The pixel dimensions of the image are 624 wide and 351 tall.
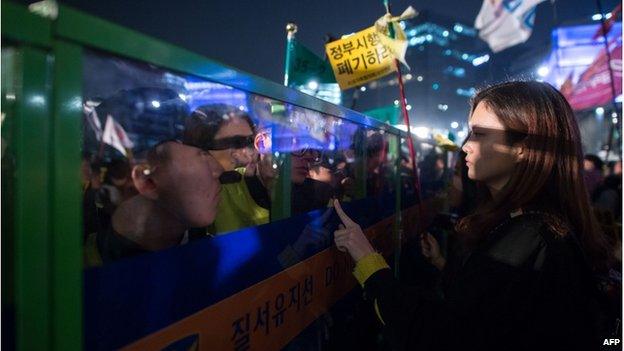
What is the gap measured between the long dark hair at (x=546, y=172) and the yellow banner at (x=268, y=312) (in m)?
1.11

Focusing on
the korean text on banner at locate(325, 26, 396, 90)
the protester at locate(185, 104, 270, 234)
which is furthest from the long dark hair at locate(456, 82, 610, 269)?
the korean text on banner at locate(325, 26, 396, 90)

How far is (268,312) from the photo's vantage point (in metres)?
2.16

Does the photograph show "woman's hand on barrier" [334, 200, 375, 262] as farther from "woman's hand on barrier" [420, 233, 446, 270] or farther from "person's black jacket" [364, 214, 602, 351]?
"woman's hand on barrier" [420, 233, 446, 270]

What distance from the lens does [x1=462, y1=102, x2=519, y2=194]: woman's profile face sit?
72.0 inches

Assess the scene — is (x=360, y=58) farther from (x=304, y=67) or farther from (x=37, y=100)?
(x=37, y=100)

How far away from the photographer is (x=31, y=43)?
3.41 ft

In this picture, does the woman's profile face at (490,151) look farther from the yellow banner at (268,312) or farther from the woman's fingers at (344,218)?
the yellow banner at (268,312)

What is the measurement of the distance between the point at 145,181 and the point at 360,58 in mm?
4381

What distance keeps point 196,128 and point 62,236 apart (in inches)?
31.6

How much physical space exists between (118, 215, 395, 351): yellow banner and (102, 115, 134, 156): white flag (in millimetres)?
701

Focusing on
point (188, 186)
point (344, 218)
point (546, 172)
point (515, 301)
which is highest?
point (546, 172)

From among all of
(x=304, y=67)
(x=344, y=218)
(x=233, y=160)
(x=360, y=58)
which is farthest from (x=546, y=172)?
(x=304, y=67)

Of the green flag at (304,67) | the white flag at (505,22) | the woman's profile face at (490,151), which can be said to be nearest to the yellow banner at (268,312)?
the woman's profile face at (490,151)

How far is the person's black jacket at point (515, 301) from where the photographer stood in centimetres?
146
